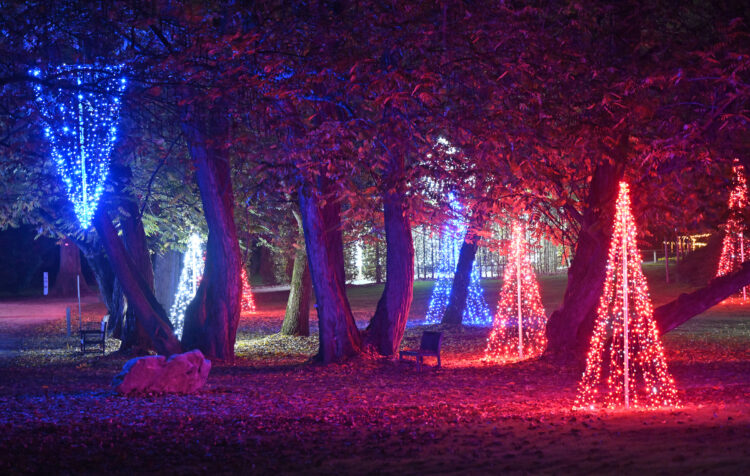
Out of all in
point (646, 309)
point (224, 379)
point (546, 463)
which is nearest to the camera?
point (546, 463)

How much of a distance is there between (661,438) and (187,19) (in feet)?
26.1

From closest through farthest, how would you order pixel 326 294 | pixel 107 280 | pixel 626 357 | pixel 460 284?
pixel 626 357, pixel 326 294, pixel 107 280, pixel 460 284

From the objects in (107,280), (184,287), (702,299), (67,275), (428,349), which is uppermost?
(67,275)

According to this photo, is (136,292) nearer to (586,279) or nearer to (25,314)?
(586,279)

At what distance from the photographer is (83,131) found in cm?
1319

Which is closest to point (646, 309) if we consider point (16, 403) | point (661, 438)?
point (661, 438)

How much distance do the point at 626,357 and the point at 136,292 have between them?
10352 mm

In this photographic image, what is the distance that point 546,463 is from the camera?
23.1ft

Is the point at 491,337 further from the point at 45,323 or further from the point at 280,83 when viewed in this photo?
the point at 45,323

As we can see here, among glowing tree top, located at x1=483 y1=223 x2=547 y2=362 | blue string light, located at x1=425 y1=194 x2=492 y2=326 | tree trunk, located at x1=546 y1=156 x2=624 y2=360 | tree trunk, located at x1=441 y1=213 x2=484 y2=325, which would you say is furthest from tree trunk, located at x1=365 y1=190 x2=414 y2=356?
tree trunk, located at x1=441 y1=213 x2=484 y2=325

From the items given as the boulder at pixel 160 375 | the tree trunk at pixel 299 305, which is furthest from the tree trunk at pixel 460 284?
the boulder at pixel 160 375

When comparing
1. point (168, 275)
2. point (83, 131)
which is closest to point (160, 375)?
point (83, 131)

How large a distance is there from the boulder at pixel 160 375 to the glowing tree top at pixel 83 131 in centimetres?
359

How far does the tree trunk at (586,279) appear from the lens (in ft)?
48.7
